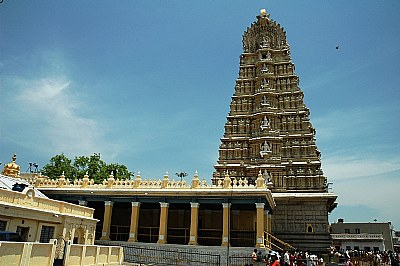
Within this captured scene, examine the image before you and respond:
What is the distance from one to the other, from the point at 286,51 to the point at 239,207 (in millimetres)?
29830

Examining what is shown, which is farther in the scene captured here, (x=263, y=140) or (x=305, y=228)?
(x=263, y=140)

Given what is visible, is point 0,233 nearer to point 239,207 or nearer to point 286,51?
point 239,207

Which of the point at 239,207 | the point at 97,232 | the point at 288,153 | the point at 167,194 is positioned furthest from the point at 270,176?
the point at 97,232

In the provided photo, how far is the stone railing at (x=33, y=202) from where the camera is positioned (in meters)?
19.2

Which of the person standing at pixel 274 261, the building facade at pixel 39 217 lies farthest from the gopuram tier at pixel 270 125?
the person standing at pixel 274 261

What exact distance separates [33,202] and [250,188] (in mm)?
15670

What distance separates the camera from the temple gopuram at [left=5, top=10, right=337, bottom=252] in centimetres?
2878

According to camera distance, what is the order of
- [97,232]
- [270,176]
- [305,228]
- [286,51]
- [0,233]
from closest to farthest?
1. [0,233]
2. [97,232]
3. [305,228]
4. [270,176]
5. [286,51]

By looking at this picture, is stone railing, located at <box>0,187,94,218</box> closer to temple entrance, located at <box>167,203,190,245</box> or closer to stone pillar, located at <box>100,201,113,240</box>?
stone pillar, located at <box>100,201,113,240</box>

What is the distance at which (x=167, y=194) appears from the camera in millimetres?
29531

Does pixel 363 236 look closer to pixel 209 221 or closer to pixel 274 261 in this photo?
pixel 209 221

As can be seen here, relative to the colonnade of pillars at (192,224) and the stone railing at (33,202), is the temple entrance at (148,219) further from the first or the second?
the stone railing at (33,202)

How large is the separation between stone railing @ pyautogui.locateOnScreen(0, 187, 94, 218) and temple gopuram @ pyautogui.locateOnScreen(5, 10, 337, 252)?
5.98 meters

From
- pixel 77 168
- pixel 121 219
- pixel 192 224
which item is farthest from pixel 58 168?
pixel 192 224
